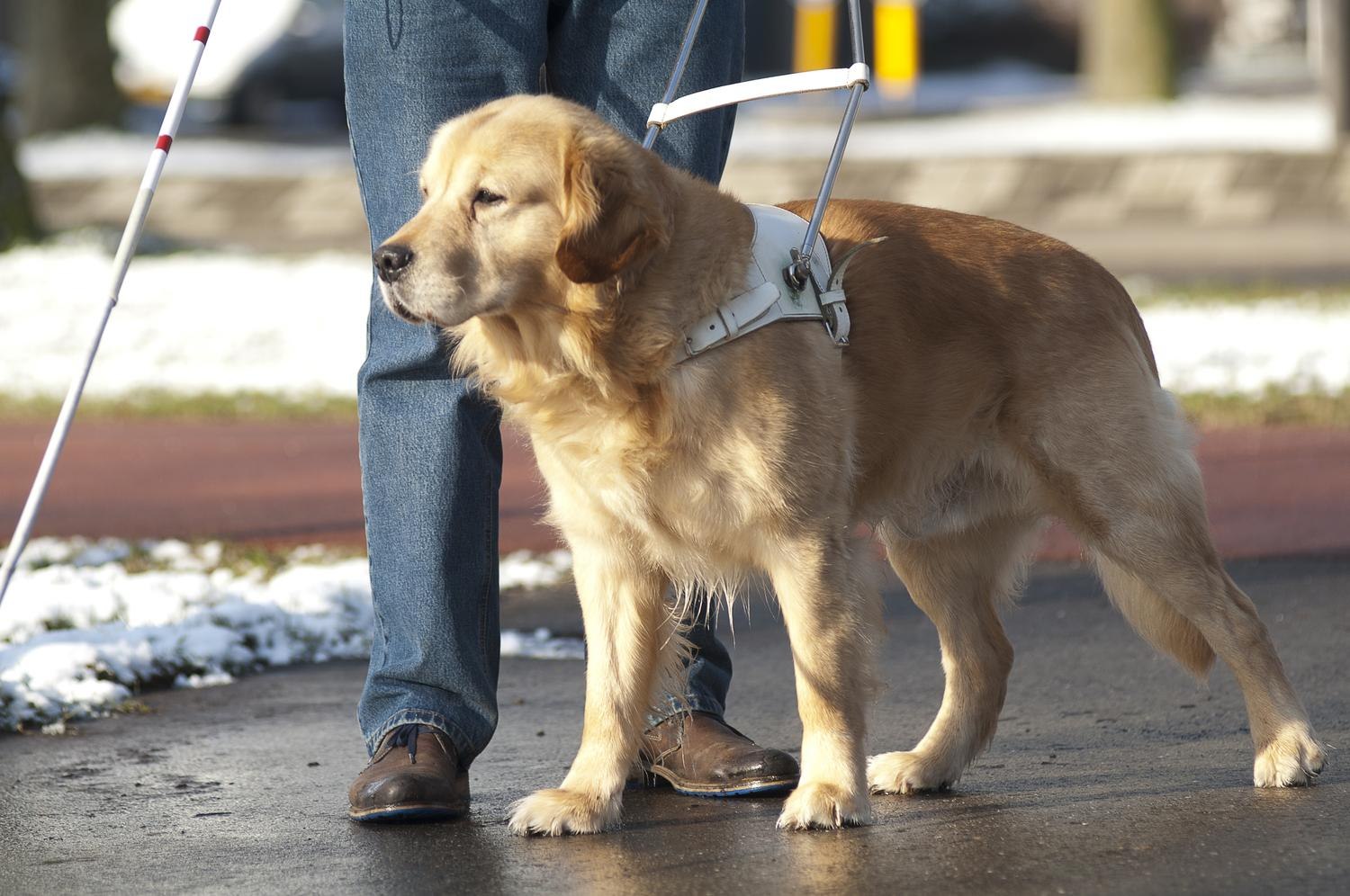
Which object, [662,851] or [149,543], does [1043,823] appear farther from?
[149,543]

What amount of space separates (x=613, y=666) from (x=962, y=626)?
93cm

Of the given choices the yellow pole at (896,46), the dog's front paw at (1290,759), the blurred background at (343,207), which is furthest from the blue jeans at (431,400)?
the yellow pole at (896,46)

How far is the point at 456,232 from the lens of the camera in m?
3.62

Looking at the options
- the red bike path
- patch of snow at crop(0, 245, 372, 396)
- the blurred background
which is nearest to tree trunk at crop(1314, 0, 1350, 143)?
the blurred background

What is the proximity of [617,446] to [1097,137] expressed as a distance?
58.8ft

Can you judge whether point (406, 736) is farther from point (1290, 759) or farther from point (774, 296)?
point (1290, 759)

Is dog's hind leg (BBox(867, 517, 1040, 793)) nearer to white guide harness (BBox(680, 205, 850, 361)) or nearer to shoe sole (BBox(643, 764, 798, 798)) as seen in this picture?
shoe sole (BBox(643, 764, 798, 798))

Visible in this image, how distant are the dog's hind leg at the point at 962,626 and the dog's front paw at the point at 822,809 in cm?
41

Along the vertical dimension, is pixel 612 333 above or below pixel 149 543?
above

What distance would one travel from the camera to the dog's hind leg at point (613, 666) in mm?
3855

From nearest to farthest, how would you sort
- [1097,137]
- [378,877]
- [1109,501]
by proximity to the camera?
[378,877] → [1109,501] → [1097,137]

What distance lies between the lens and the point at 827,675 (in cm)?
371

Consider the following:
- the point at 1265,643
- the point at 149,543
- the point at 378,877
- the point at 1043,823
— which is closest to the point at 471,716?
the point at 378,877

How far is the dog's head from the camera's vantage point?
141 inches
